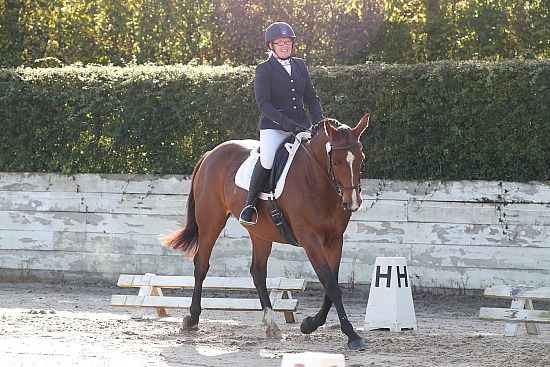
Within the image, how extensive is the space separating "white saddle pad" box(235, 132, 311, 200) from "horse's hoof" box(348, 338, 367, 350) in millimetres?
1657

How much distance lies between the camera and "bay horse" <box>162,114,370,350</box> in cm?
841

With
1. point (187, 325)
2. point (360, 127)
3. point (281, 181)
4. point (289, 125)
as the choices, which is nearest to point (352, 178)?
point (360, 127)

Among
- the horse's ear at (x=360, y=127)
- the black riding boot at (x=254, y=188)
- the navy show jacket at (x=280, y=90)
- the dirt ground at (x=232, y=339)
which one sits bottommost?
the dirt ground at (x=232, y=339)

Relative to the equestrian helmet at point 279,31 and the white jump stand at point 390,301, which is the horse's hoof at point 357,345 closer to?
the white jump stand at point 390,301

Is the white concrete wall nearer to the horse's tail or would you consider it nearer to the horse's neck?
the horse's tail

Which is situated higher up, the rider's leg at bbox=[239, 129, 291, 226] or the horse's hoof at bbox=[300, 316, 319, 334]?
the rider's leg at bbox=[239, 129, 291, 226]

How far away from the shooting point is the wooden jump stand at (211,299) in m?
10.3

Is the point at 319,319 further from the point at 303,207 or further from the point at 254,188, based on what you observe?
the point at 254,188

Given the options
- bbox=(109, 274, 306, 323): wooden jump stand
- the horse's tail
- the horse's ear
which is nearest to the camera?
the horse's ear

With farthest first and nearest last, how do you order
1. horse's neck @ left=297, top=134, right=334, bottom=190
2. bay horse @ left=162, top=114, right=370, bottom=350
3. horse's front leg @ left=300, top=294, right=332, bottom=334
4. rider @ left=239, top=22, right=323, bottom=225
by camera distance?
rider @ left=239, top=22, right=323, bottom=225 → horse's front leg @ left=300, top=294, right=332, bottom=334 → horse's neck @ left=297, top=134, right=334, bottom=190 → bay horse @ left=162, top=114, right=370, bottom=350

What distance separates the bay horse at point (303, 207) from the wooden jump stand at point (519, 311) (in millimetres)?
1606

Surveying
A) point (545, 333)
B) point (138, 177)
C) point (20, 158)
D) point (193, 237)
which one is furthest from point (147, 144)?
point (545, 333)

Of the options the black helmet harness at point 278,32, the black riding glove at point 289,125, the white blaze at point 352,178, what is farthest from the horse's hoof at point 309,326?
the black helmet harness at point 278,32

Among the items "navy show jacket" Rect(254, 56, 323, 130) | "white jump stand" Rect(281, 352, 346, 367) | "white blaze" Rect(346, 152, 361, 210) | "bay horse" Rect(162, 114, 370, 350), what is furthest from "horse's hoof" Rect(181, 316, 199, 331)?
"white jump stand" Rect(281, 352, 346, 367)
